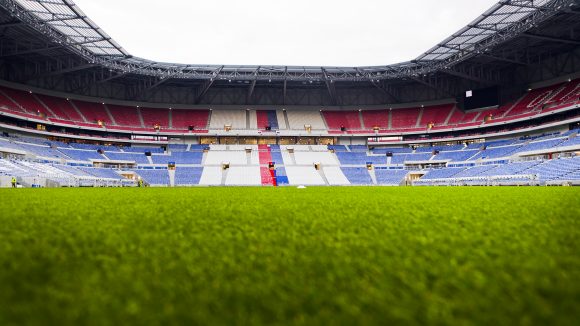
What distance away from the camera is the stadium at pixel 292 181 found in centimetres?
105

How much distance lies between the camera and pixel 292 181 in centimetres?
4178

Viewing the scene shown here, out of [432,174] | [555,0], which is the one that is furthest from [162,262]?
[432,174]

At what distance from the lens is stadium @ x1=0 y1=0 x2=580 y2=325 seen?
1.05 meters

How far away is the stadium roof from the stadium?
0.21 m

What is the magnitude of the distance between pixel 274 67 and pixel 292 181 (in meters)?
15.5

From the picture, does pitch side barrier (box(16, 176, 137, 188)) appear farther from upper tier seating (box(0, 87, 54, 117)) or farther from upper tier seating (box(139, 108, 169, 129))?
upper tier seating (box(139, 108, 169, 129))

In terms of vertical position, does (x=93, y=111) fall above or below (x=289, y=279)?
above

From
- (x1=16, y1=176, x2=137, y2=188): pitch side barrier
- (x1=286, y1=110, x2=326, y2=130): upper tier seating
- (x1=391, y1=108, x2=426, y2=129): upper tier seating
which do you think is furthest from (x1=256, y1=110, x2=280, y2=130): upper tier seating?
(x1=16, y1=176, x2=137, y2=188): pitch side barrier

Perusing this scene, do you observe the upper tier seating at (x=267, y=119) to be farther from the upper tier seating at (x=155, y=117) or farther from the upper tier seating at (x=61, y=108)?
the upper tier seating at (x=61, y=108)

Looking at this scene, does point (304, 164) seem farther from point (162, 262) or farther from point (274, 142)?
point (162, 262)

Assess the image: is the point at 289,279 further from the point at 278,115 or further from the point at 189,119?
the point at 278,115

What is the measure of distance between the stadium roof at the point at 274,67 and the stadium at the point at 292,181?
0.69 ft

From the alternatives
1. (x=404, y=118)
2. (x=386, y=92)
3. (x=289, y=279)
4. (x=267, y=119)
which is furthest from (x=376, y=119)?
(x=289, y=279)

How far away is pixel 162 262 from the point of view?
1.53 m
